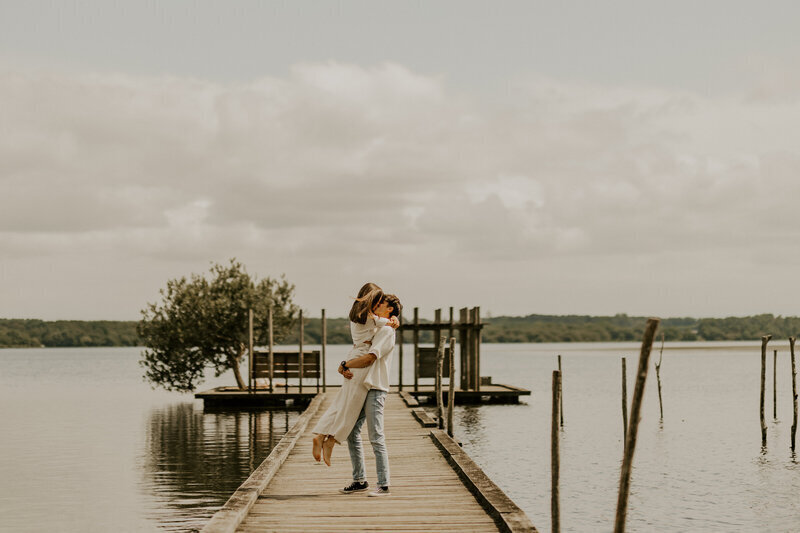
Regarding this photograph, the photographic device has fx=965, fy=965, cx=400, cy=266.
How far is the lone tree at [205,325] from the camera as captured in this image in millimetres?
41781

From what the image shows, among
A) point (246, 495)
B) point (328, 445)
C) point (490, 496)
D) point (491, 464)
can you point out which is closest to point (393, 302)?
point (328, 445)

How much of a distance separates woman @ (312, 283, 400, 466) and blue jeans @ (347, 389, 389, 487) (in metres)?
0.11

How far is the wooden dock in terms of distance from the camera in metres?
9.52

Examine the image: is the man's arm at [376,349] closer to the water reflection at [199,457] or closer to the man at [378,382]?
the man at [378,382]

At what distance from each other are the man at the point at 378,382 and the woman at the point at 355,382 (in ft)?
0.23

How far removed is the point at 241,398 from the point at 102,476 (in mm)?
12678

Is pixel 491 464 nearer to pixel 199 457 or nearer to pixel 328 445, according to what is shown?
pixel 199 457

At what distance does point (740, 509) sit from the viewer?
19344 mm

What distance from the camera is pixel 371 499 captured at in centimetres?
1088

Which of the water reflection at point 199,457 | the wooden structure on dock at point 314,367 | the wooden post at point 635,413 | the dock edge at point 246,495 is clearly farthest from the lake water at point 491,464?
the wooden post at point 635,413

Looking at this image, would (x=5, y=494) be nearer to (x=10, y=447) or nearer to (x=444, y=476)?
(x=10, y=447)

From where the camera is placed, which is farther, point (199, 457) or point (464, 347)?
point (464, 347)

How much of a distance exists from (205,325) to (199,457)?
614 inches

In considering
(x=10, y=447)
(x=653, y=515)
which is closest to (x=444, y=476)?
(x=653, y=515)
